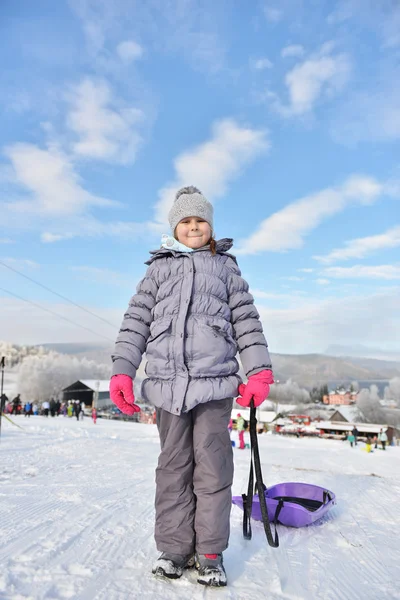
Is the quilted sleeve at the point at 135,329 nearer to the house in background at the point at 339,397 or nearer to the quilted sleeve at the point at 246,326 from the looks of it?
the quilted sleeve at the point at 246,326

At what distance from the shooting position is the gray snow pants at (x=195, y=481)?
190 centimetres

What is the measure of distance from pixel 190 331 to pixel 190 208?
861 millimetres

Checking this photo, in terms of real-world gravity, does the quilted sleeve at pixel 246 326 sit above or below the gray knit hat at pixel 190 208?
below

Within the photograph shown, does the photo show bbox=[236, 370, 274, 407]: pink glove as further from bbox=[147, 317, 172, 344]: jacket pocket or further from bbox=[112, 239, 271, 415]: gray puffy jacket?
bbox=[147, 317, 172, 344]: jacket pocket

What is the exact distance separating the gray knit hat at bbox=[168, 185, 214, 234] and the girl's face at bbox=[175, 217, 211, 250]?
37mm

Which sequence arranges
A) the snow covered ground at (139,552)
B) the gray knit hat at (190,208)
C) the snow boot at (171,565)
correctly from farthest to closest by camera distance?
the gray knit hat at (190,208) → the snow boot at (171,565) → the snow covered ground at (139,552)

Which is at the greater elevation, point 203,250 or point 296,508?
point 203,250

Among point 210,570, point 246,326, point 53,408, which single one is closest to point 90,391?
point 53,408

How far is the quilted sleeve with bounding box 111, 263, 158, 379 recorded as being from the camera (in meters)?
2.19

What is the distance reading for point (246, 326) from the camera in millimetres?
2293

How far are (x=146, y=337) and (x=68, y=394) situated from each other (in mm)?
50249

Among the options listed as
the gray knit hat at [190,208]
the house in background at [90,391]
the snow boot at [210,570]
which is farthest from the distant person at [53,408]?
the snow boot at [210,570]

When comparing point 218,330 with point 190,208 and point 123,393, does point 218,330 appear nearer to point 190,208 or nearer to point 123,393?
point 123,393

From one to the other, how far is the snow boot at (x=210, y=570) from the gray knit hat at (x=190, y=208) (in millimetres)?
1830
